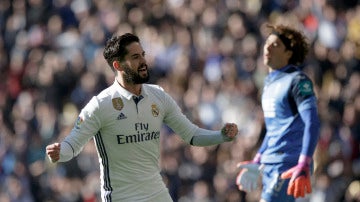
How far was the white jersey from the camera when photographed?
955cm

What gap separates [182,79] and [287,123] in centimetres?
701

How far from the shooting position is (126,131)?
31.6 ft

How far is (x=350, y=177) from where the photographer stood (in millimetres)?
14422

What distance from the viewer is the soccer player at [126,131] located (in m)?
9.57

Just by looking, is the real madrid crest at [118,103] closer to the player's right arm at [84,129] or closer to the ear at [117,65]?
the player's right arm at [84,129]

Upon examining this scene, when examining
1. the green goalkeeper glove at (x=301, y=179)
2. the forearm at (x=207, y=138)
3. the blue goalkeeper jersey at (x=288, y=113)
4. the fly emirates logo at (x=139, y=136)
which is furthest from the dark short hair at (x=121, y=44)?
the green goalkeeper glove at (x=301, y=179)

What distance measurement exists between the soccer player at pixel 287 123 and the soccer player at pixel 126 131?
1.02 meters

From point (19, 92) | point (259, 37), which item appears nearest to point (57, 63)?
point (19, 92)

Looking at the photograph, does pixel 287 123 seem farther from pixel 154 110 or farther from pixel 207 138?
pixel 154 110

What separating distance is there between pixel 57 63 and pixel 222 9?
11.6 feet

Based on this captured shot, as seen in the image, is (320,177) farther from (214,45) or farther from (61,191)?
(61,191)

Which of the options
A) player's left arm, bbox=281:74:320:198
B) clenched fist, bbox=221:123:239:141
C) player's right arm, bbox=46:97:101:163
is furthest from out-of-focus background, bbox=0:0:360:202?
player's right arm, bbox=46:97:101:163

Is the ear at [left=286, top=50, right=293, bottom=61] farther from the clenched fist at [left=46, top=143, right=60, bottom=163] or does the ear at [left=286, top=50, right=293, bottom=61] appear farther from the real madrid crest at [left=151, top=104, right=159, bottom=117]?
the clenched fist at [left=46, top=143, right=60, bottom=163]

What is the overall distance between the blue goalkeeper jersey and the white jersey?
159cm
